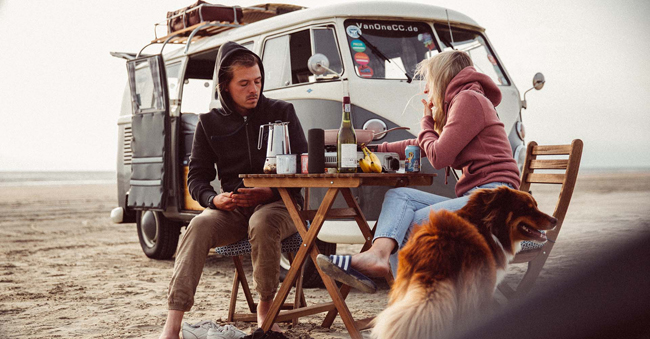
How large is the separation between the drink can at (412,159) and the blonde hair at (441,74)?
20 centimetres

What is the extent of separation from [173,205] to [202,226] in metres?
3.10

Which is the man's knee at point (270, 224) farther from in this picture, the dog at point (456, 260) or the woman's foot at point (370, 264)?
the dog at point (456, 260)

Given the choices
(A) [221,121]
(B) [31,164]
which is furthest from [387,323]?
(B) [31,164]

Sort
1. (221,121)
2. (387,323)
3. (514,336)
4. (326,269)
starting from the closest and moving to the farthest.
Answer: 1. (514,336)
2. (387,323)
3. (326,269)
4. (221,121)

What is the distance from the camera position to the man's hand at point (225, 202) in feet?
11.3

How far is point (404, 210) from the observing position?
2910 mm

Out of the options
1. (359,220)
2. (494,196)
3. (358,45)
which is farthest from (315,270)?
(494,196)

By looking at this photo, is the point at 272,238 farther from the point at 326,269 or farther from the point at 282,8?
the point at 282,8

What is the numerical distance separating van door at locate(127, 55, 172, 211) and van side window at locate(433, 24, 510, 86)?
2830mm

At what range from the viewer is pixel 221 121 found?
3.78 m

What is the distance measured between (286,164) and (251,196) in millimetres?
405

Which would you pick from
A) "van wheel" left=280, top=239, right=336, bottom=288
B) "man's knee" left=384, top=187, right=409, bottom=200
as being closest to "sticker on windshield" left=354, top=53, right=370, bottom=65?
"van wheel" left=280, top=239, right=336, bottom=288

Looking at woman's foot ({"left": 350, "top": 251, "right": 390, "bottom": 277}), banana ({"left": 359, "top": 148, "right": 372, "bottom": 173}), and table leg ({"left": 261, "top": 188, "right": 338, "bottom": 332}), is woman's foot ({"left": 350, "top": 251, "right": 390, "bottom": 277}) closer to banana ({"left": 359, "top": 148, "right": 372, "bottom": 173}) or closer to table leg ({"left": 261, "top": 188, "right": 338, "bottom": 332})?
table leg ({"left": 261, "top": 188, "right": 338, "bottom": 332})

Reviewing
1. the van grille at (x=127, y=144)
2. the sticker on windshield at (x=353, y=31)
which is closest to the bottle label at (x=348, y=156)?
the sticker on windshield at (x=353, y=31)
